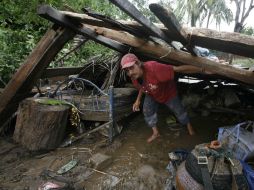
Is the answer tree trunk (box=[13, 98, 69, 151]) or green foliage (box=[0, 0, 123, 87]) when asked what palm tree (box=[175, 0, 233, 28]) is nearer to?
green foliage (box=[0, 0, 123, 87])

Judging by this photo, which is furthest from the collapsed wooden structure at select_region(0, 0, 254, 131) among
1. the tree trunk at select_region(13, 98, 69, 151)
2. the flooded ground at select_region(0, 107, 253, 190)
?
the flooded ground at select_region(0, 107, 253, 190)

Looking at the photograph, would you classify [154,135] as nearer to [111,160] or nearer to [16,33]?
[111,160]

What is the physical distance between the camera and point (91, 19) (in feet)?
11.3

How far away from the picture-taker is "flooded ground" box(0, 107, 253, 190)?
12.8 feet

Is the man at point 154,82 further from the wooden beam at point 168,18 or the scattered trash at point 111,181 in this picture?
the scattered trash at point 111,181

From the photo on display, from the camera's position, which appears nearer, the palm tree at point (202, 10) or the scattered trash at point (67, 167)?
the scattered trash at point (67, 167)

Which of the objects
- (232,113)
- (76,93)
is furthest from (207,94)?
(76,93)

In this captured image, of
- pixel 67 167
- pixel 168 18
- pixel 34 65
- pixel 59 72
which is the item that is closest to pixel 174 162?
pixel 67 167

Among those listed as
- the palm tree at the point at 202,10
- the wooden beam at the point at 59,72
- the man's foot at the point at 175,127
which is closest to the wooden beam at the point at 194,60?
the wooden beam at the point at 59,72

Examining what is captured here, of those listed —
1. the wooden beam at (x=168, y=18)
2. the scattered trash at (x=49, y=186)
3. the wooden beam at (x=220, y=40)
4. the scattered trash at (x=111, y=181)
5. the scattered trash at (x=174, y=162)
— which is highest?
the wooden beam at (x=168, y=18)

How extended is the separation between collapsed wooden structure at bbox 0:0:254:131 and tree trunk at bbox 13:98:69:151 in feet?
0.88

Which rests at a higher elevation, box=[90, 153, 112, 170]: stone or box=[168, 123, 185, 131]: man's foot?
box=[168, 123, 185, 131]: man's foot

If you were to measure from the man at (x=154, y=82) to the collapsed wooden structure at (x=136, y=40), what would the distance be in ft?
1.20

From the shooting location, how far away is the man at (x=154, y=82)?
4310 millimetres
